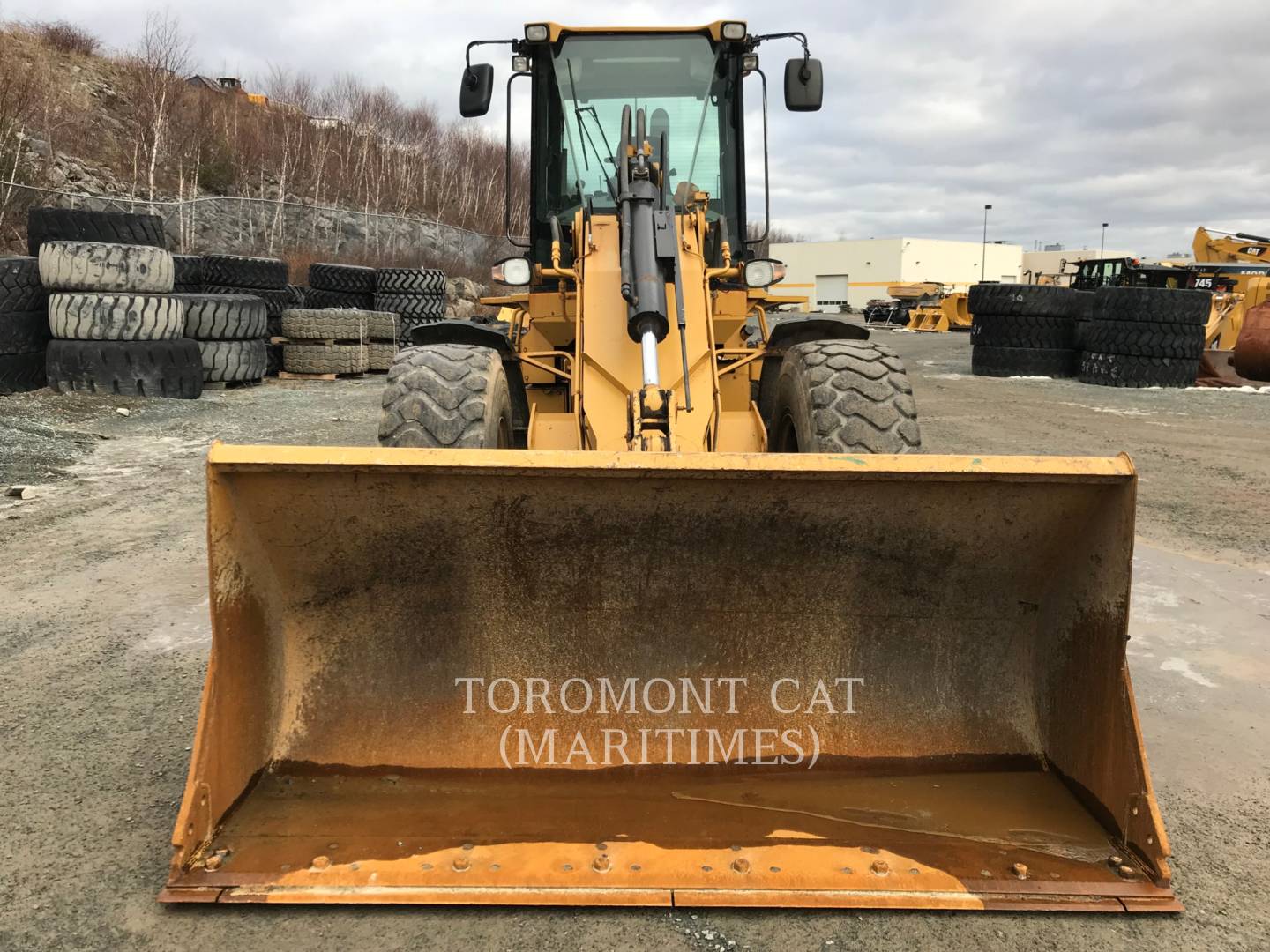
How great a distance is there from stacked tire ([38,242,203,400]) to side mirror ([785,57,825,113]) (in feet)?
26.6

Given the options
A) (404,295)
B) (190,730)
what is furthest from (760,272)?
(404,295)

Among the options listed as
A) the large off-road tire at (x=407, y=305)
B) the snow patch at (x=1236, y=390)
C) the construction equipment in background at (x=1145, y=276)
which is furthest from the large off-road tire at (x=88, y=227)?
the construction equipment in background at (x=1145, y=276)

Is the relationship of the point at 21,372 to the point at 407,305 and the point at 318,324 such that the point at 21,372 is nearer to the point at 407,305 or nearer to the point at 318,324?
the point at 318,324

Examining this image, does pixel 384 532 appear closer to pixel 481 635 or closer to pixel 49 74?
pixel 481 635

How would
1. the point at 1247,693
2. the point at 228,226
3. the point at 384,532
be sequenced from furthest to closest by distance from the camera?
1. the point at 228,226
2. the point at 1247,693
3. the point at 384,532

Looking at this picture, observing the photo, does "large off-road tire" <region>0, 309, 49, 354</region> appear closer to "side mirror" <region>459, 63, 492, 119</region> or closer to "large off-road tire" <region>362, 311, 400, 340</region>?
"large off-road tire" <region>362, 311, 400, 340</region>

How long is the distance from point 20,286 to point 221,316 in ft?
7.55

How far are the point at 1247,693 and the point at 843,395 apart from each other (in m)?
1.95

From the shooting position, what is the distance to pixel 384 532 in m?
2.65

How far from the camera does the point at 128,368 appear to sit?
10023mm

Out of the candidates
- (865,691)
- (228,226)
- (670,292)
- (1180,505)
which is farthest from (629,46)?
(228,226)

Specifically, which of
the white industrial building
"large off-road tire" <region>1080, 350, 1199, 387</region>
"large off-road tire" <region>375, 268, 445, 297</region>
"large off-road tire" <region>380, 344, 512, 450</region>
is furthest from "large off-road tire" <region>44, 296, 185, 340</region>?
the white industrial building

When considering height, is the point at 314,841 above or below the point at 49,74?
below

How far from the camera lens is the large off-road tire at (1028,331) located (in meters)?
15.6
